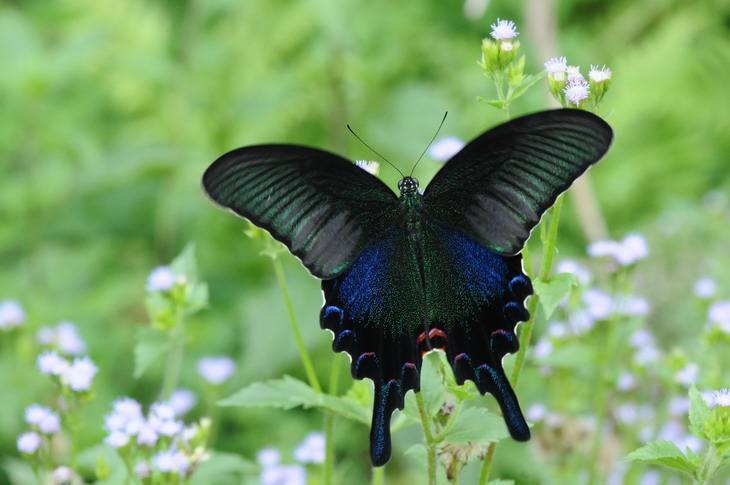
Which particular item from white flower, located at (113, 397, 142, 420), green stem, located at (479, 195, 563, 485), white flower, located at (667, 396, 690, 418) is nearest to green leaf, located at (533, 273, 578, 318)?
green stem, located at (479, 195, 563, 485)

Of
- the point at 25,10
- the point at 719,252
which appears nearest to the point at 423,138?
the point at 719,252

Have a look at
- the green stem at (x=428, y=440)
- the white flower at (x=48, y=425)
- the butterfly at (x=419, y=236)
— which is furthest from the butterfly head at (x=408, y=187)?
the white flower at (x=48, y=425)

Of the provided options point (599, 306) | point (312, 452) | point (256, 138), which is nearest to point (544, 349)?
point (599, 306)

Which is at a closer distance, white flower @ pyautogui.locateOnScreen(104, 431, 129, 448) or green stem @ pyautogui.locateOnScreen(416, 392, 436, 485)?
green stem @ pyautogui.locateOnScreen(416, 392, 436, 485)

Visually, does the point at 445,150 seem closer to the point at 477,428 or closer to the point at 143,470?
the point at 477,428

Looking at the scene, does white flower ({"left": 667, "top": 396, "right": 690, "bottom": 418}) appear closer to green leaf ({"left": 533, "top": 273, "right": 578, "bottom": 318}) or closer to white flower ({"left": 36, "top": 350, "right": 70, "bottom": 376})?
green leaf ({"left": 533, "top": 273, "right": 578, "bottom": 318})

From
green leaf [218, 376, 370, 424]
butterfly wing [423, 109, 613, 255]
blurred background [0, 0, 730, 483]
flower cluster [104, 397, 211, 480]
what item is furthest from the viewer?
blurred background [0, 0, 730, 483]
